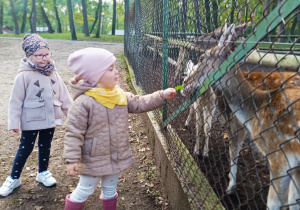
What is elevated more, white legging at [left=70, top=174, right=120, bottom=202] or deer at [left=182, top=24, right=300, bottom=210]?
deer at [left=182, top=24, right=300, bottom=210]

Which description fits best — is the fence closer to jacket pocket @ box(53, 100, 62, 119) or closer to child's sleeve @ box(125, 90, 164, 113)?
child's sleeve @ box(125, 90, 164, 113)

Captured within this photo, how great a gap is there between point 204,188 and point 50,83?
199 centimetres

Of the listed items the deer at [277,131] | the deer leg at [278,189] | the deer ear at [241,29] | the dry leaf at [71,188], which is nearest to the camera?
the deer at [277,131]

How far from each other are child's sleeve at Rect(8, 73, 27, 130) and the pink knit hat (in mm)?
981

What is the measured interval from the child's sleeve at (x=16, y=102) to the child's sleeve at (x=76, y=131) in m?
0.99

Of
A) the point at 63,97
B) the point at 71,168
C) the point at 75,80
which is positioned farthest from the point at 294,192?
the point at 63,97

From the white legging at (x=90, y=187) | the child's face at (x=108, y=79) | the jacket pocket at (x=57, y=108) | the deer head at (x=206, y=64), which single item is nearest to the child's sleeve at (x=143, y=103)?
the child's face at (x=108, y=79)

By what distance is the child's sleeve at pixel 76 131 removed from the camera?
224 cm

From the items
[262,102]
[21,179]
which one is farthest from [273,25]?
[21,179]

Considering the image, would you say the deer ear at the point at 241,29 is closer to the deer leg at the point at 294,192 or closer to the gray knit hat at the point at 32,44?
the deer leg at the point at 294,192

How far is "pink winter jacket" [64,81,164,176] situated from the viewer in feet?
7.43

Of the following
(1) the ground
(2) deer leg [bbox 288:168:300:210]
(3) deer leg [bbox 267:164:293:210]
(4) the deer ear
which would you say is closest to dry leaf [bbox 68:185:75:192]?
(1) the ground

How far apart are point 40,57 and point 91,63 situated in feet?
3.41

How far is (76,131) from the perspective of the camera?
7.39 feet
